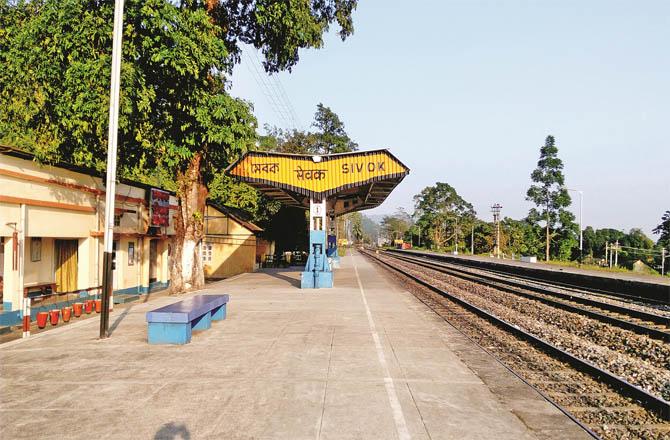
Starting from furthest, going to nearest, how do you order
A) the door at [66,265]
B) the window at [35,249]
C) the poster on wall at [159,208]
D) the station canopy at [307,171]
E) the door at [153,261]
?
the door at [153,261]
the station canopy at [307,171]
the poster on wall at [159,208]
the door at [66,265]
the window at [35,249]

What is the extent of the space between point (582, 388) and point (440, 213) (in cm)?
11742

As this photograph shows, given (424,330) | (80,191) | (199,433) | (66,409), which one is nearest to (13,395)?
(66,409)

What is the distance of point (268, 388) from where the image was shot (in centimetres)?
672

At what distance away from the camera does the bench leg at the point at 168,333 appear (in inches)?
380

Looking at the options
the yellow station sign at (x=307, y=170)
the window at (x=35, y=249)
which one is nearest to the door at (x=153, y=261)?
the yellow station sign at (x=307, y=170)

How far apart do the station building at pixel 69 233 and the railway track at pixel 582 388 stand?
993 cm

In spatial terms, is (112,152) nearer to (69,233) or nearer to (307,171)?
(69,233)

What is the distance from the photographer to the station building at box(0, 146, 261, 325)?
13070 mm

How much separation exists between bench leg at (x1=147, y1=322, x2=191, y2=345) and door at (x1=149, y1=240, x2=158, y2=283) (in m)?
15.0

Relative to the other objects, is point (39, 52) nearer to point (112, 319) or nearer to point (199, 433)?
point (112, 319)

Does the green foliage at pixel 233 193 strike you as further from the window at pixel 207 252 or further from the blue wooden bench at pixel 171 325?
the blue wooden bench at pixel 171 325

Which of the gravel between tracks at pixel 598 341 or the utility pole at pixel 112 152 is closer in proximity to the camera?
the gravel between tracks at pixel 598 341

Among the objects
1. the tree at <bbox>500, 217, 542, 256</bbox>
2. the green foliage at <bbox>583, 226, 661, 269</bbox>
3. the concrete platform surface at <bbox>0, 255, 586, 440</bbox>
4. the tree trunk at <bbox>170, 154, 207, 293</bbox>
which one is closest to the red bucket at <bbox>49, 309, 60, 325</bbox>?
the concrete platform surface at <bbox>0, 255, 586, 440</bbox>

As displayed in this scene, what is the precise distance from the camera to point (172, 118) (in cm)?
1822
